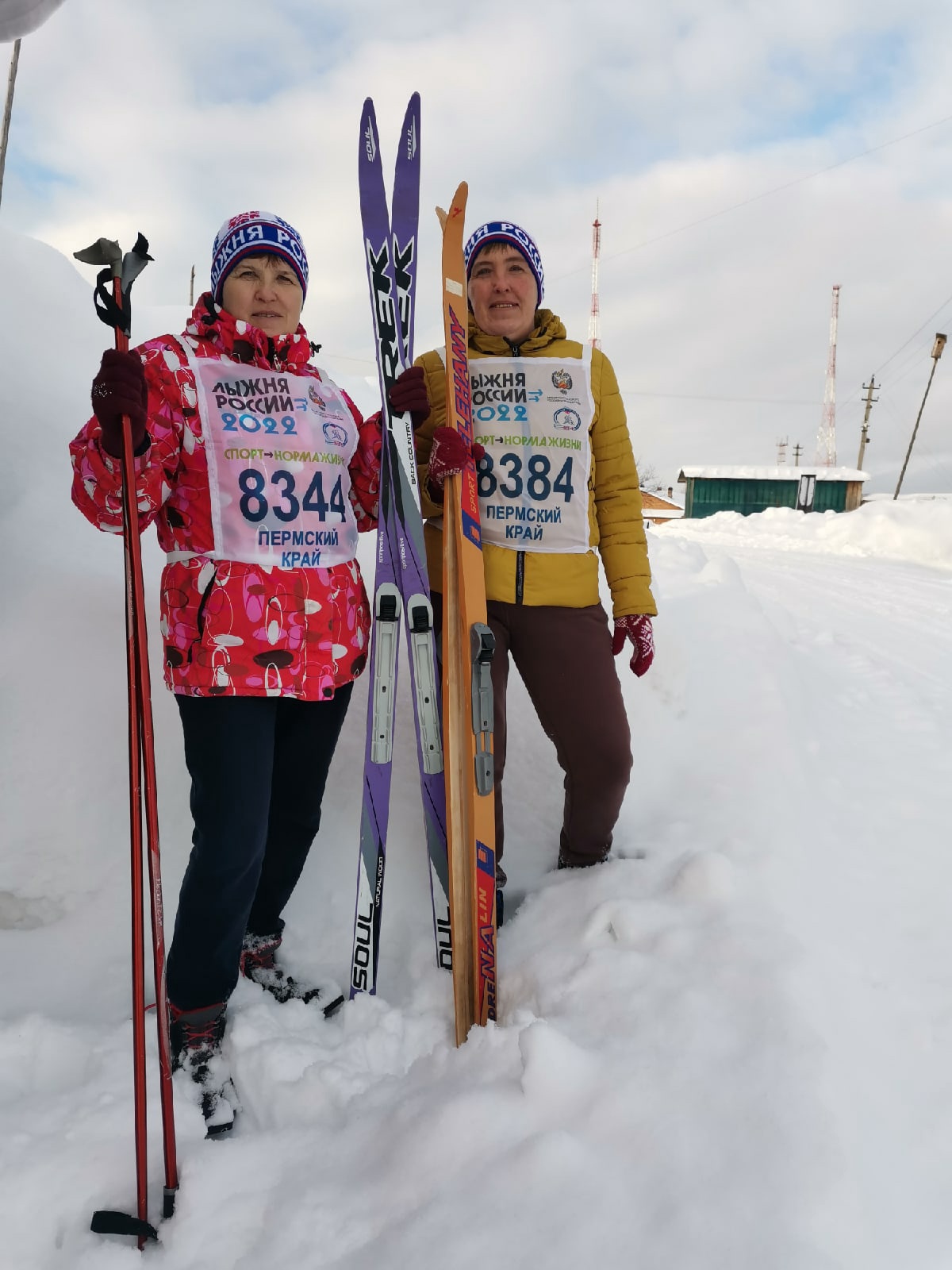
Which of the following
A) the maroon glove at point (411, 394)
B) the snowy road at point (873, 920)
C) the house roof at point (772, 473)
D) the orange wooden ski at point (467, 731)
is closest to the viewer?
the snowy road at point (873, 920)

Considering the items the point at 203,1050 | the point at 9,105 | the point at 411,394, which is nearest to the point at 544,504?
the point at 411,394

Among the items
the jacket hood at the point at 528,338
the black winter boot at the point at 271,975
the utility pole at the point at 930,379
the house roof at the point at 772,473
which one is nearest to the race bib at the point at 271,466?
the jacket hood at the point at 528,338

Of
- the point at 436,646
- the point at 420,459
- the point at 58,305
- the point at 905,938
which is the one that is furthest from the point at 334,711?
the point at 58,305

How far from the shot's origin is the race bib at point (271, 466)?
1560mm

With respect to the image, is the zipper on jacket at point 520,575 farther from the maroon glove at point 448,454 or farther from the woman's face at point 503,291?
the woman's face at point 503,291

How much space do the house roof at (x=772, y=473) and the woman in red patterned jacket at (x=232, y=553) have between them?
32.6 m

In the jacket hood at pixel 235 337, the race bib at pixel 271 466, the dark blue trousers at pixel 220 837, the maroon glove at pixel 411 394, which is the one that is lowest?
the dark blue trousers at pixel 220 837

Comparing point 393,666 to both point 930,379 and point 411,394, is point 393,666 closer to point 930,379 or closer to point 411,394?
point 411,394

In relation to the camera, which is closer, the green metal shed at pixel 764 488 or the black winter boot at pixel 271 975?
the black winter boot at pixel 271 975

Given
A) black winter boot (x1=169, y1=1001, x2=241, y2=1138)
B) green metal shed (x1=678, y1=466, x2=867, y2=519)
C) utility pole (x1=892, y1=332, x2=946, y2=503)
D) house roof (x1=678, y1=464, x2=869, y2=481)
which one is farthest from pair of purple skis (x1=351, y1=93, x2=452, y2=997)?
house roof (x1=678, y1=464, x2=869, y2=481)

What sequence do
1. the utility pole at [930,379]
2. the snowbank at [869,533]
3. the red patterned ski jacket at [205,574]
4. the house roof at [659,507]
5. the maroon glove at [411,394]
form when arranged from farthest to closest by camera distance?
1. the house roof at [659,507]
2. the utility pole at [930,379]
3. the snowbank at [869,533]
4. the maroon glove at [411,394]
5. the red patterned ski jacket at [205,574]

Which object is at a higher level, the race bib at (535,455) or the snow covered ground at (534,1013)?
the race bib at (535,455)

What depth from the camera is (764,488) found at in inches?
1244

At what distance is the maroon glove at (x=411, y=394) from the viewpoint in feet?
6.07
